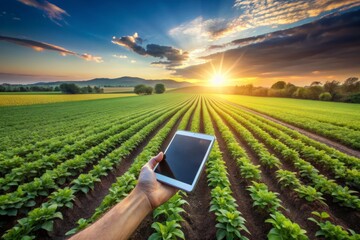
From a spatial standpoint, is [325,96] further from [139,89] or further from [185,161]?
[139,89]

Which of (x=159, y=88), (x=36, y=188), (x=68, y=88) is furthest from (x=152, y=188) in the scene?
(x=159, y=88)

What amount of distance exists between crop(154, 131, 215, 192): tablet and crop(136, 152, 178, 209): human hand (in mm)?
118

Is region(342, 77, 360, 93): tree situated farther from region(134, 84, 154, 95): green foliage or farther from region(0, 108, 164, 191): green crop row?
region(134, 84, 154, 95): green foliage

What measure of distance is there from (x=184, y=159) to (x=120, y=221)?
1411 mm

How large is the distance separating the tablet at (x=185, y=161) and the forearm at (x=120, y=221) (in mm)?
576

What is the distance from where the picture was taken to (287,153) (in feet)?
26.6

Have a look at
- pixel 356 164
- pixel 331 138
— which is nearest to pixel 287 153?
pixel 356 164

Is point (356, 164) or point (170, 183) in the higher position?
point (170, 183)

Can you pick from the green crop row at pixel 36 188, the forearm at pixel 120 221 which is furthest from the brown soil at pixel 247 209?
the green crop row at pixel 36 188

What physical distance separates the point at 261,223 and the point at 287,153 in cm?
503

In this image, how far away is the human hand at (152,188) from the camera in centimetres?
275

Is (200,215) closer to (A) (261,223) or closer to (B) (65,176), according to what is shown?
(A) (261,223)

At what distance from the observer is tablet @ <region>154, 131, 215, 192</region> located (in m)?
2.82

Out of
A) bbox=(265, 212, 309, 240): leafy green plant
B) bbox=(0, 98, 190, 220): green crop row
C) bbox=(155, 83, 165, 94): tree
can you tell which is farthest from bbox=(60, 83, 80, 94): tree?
bbox=(265, 212, 309, 240): leafy green plant
